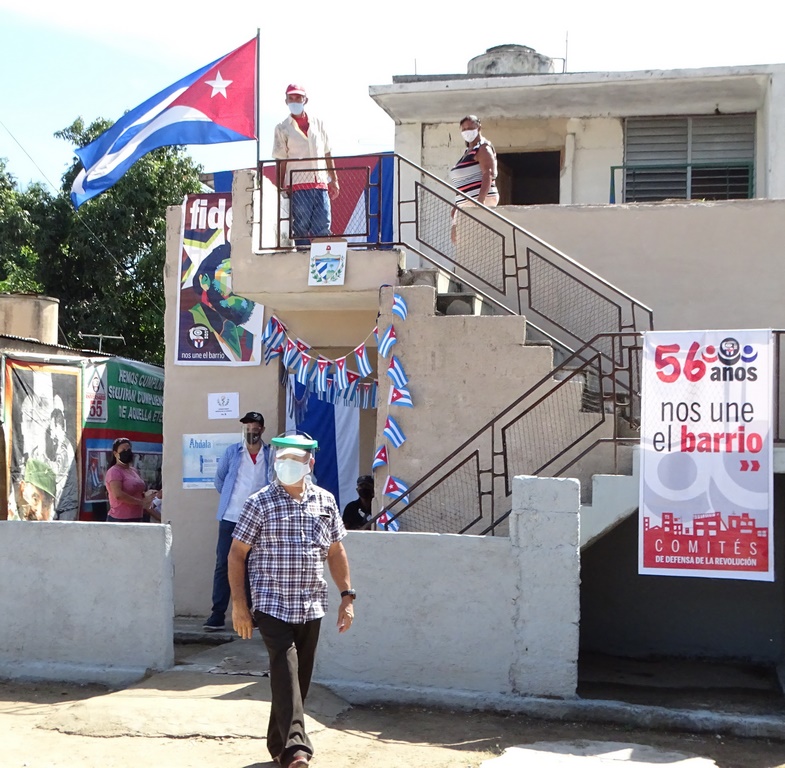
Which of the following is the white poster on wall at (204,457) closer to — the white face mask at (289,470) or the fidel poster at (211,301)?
the fidel poster at (211,301)

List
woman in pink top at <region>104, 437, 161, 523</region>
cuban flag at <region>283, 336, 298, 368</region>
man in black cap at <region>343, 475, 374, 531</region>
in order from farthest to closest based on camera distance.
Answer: woman in pink top at <region>104, 437, 161, 523</region> → cuban flag at <region>283, 336, 298, 368</region> → man in black cap at <region>343, 475, 374, 531</region>

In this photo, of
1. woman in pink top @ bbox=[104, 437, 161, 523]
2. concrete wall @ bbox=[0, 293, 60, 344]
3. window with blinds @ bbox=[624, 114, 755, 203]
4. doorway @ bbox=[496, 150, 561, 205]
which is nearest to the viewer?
woman in pink top @ bbox=[104, 437, 161, 523]

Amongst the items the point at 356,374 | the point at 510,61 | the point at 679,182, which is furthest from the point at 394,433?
the point at 510,61

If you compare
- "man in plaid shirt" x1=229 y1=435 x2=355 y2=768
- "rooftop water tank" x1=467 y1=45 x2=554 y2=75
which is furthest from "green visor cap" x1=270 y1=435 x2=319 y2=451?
"rooftop water tank" x1=467 y1=45 x2=554 y2=75

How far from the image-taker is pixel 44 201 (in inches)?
749

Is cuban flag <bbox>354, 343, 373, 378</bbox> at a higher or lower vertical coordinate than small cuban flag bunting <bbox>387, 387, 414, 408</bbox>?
higher

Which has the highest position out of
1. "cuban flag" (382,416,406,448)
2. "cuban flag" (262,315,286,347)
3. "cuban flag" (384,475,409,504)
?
"cuban flag" (262,315,286,347)

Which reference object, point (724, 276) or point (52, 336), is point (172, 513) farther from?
point (724, 276)

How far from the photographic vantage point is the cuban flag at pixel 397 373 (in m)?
9.17

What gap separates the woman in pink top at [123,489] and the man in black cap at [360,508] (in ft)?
7.15

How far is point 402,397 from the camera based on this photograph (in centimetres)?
917

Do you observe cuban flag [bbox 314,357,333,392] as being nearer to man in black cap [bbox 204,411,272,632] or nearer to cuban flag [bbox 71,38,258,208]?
man in black cap [bbox 204,411,272,632]

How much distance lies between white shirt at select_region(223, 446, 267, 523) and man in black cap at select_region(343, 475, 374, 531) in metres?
0.92

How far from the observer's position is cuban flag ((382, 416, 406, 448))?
920cm
